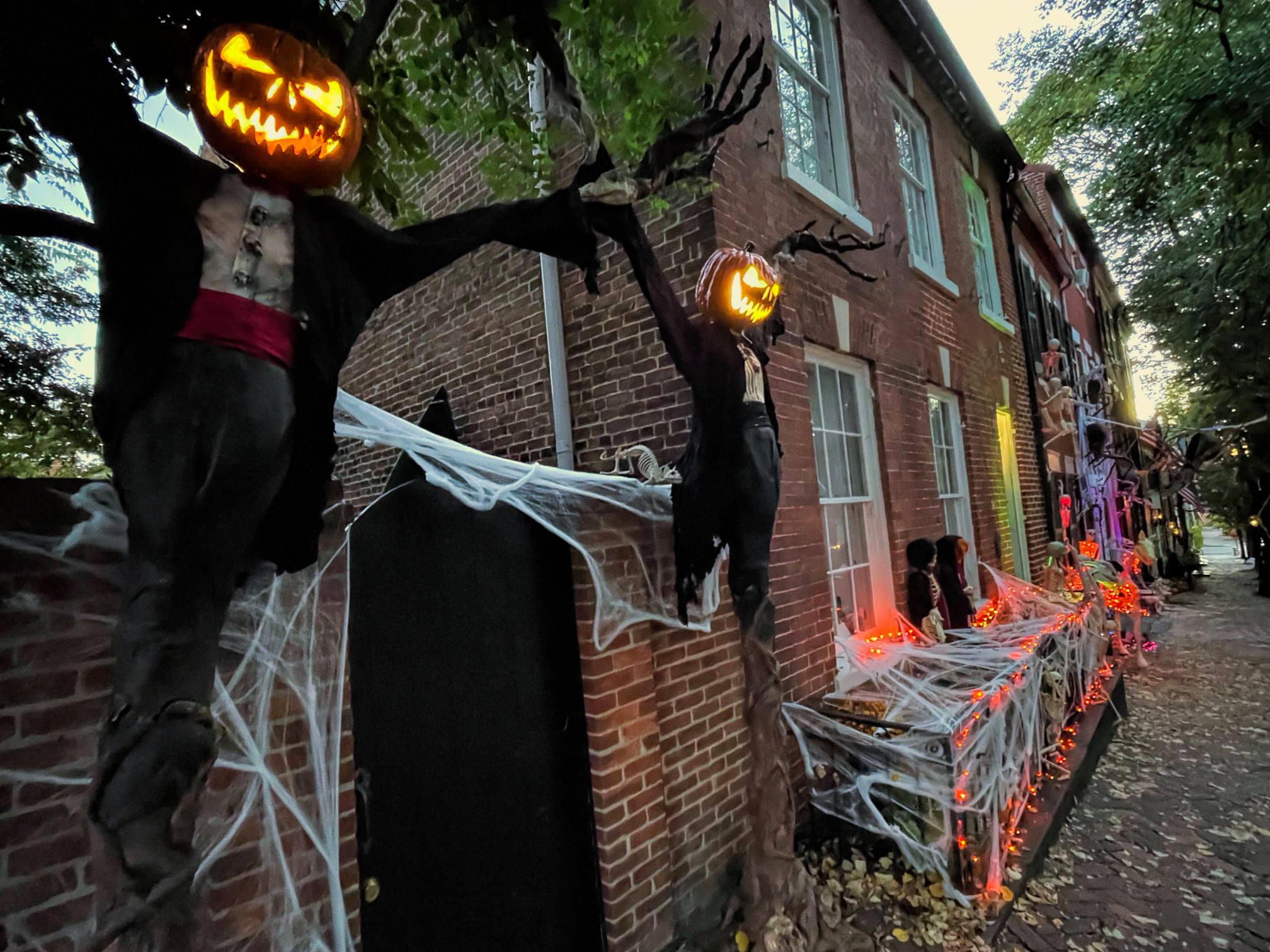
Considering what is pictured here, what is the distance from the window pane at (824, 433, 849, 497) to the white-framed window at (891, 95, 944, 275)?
2886mm

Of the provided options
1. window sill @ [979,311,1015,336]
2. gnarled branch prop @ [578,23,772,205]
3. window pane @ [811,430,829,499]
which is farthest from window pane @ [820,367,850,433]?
window sill @ [979,311,1015,336]

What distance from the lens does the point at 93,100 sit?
121cm

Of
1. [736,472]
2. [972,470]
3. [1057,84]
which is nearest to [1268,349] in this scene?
[1057,84]

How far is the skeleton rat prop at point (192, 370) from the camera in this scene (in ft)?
3.64

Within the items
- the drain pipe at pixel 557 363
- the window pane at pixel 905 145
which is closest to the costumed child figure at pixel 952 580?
the drain pipe at pixel 557 363

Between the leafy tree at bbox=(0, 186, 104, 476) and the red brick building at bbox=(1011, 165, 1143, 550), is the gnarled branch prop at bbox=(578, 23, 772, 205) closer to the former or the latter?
the leafy tree at bbox=(0, 186, 104, 476)

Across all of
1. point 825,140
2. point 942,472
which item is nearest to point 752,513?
Answer: point 825,140

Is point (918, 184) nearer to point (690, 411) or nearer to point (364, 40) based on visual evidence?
point (690, 411)

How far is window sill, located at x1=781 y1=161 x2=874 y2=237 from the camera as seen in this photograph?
4941 millimetres

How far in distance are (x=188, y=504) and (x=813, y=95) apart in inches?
244

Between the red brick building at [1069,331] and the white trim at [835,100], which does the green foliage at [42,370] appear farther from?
the red brick building at [1069,331]

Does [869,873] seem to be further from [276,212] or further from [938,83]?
[938,83]

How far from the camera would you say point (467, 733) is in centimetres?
284

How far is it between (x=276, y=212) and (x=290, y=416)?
42 cm
